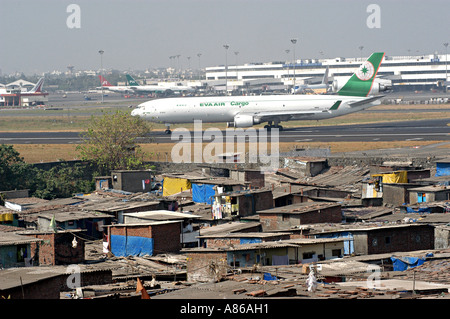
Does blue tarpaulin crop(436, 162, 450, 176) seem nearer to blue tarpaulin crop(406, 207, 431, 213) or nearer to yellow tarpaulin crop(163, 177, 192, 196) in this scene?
blue tarpaulin crop(406, 207, 431, 213)

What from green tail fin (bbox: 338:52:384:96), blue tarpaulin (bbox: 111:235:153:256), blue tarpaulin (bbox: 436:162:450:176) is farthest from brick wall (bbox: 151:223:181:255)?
green tail fin (bbox: 338:52:384:96)

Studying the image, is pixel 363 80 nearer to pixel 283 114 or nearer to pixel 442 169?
pixel 283 114

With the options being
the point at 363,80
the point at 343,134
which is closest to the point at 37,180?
the point at 343,134

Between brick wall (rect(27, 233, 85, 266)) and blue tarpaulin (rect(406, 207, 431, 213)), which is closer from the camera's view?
brick wall (rect(27, 233, 85, 266))

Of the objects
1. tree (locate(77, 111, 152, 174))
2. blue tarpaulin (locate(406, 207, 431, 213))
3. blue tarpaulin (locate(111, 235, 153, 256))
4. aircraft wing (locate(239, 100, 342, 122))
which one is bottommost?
blue tarpaulin (locate(111, 235, 153, 256))

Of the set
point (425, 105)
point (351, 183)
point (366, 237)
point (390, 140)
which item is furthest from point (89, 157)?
point (425, 105)
